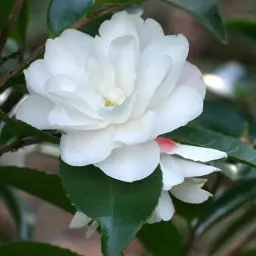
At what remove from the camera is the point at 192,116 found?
0.56 meters

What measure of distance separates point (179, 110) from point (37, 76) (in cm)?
13

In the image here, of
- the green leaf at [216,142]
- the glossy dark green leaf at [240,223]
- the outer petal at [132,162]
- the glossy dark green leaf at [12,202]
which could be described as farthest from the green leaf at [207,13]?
the glossy dark green leaf at [12,202]

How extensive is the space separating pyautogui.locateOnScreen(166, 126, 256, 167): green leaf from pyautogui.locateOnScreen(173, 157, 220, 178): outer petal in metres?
0.06

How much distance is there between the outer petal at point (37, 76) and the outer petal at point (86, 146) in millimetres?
50

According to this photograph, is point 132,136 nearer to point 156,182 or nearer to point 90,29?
point 156,182

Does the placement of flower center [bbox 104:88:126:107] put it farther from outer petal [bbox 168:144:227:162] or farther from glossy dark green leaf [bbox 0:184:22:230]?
glossy dark green leaf [bbox 0:184:22:230]

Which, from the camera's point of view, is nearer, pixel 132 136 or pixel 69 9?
pixel 132 136

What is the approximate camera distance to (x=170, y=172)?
0.56m

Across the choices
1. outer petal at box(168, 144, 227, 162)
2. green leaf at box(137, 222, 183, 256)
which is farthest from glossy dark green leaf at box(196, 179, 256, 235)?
outer petal at box(168, 144, 227, 162)

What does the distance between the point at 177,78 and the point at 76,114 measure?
10 centimetres

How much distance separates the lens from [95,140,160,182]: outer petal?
543mm

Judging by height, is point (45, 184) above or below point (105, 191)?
below

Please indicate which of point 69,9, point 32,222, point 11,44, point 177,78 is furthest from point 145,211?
point 32,222

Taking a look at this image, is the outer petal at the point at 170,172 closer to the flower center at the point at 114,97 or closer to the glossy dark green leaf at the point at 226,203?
the flower center at the point at 114,97
